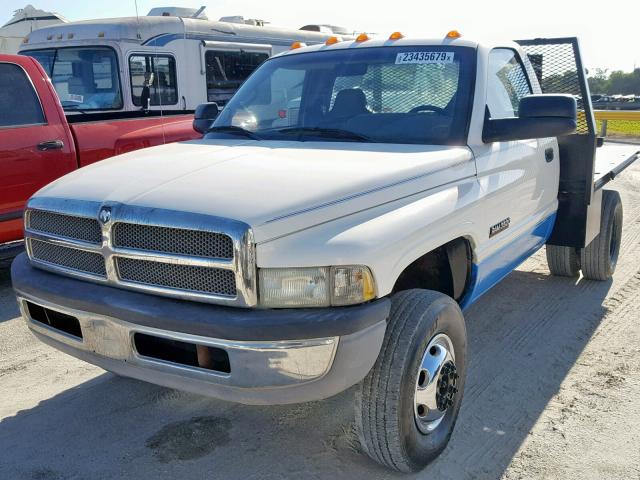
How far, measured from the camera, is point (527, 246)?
4.48m

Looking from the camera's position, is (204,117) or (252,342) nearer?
(252,342)

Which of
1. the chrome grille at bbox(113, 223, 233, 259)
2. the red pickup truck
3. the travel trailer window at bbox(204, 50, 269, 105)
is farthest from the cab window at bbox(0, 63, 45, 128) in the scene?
the travel trailer window at bbox(204, 50, 269, 105)

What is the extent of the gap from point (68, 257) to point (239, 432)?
118cm

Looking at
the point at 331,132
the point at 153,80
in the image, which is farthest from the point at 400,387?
the point at 153,80

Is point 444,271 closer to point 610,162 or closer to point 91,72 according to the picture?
point 610,162

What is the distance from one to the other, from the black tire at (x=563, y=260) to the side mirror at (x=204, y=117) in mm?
→ 3001

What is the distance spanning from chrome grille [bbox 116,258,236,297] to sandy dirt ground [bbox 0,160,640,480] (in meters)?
0.92

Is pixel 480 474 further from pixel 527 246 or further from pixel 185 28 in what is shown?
pixel 185 28

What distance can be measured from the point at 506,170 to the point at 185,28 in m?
7.32

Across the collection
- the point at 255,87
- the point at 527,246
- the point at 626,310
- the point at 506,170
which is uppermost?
the point at 255,87

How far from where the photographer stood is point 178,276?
2732 mm

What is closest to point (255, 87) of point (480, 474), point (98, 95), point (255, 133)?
point (255, 133)

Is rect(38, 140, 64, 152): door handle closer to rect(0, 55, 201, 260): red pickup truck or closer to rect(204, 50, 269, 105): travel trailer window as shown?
rect(0, 55, 201, 260): red pickup truck

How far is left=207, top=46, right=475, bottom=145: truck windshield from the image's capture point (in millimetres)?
3758
